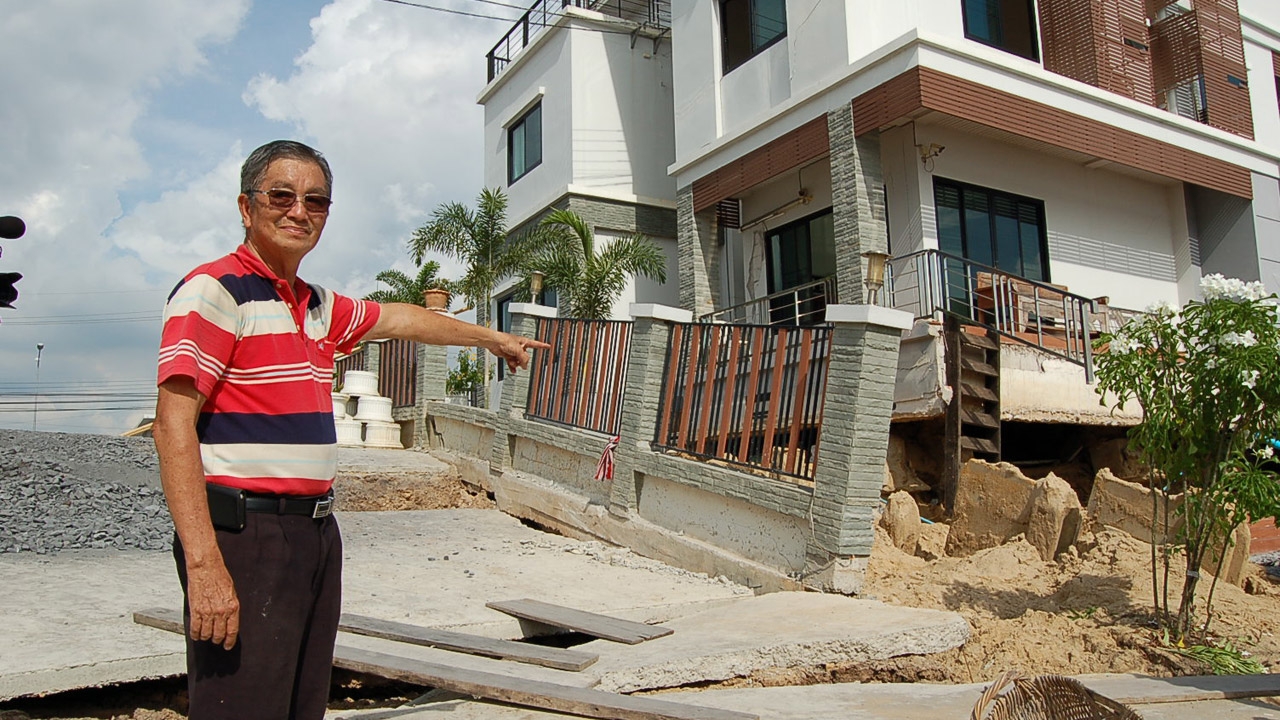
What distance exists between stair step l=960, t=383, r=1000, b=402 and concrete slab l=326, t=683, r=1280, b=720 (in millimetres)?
5203

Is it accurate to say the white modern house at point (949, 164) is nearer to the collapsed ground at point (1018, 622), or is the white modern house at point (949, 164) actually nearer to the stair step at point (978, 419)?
the stair step at point (978, 419)

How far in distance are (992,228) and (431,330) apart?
470 inches

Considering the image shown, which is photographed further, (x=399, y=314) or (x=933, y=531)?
(x=933, y=531)

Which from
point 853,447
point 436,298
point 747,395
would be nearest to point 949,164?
point 747,395

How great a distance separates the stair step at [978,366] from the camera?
31.8ft

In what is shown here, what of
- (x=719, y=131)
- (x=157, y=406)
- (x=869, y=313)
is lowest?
(x=157, y=406)

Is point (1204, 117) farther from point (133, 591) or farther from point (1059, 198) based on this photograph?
point (133, 591)

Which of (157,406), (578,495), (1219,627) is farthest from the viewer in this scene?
(578,495)

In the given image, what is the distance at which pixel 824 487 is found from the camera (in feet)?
22.1

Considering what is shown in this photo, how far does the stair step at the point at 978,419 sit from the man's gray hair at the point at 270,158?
8.15 m

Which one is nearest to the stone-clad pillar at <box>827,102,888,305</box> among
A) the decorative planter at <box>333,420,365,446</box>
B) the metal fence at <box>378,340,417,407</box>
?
the metal fence at <box>378,340,417,407</box>

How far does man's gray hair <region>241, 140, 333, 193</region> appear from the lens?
2447 millimetres

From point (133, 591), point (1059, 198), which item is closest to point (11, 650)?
point (133, 591)

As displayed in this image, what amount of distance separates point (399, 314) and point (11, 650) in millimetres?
3098
